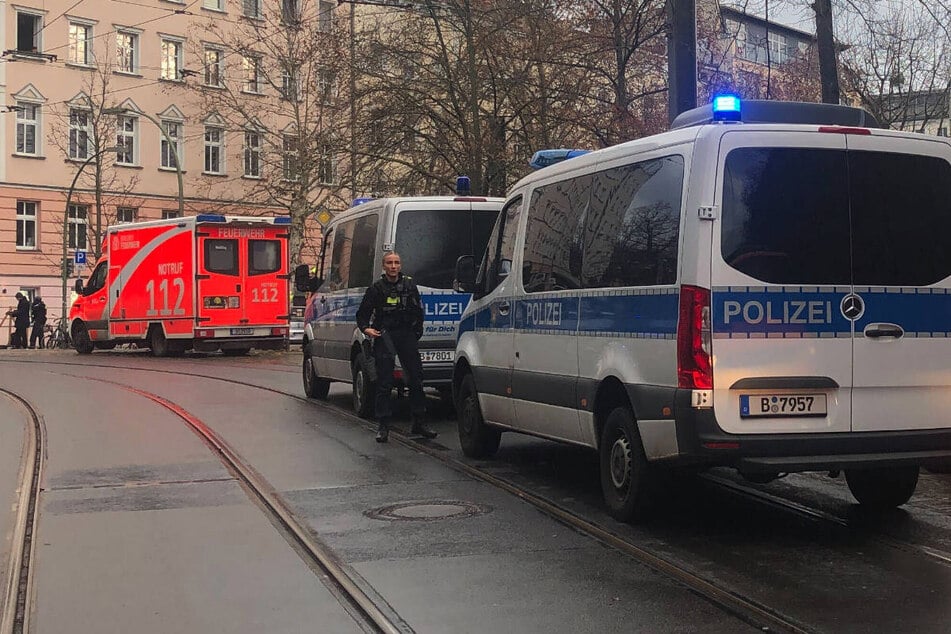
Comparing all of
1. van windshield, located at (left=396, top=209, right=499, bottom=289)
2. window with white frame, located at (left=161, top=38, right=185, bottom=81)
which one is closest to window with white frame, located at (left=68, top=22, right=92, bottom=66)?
window with white frame, located at (left=161, top=38, right=185, bottom=81)

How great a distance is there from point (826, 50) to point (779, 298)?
9.25 m

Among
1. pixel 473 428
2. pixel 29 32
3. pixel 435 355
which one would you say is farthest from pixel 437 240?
pixel 29 32

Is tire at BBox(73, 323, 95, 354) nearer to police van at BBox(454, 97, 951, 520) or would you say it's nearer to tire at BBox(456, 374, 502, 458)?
tire at BBox(456, 374, 502, 458)

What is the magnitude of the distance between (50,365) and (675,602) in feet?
70.6

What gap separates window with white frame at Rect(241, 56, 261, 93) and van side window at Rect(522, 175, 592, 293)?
31.7 metres

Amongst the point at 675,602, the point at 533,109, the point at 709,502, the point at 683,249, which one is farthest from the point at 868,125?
the point at 533,109

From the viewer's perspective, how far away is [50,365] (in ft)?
80.2

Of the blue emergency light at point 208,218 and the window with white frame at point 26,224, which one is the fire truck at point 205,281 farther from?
the window with white frame at point 26,224

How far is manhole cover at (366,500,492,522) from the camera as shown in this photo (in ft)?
24.1

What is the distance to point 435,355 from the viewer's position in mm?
12453

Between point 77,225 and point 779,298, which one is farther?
point 77,225

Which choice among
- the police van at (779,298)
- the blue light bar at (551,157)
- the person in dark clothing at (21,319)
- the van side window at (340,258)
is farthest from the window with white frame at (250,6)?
the police van at (779,298)

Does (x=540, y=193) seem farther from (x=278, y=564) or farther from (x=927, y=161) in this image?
(x=278, y=564)

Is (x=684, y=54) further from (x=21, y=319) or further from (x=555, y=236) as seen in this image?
(x=21, y=319)
